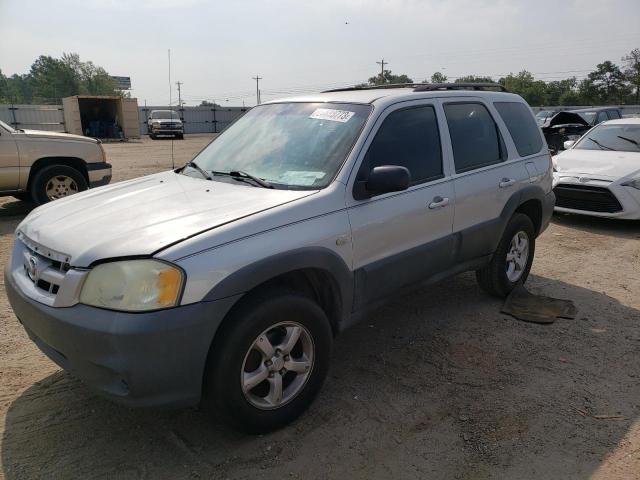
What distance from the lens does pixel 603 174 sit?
7.30 meters

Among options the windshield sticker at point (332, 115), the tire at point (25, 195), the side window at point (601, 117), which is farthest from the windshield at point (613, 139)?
the tire at point (25, 195)

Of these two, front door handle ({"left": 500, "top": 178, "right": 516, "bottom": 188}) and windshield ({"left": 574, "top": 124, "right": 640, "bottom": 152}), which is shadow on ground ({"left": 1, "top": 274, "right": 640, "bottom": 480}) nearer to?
front door handle ({"left": 500, "top": 178, "right": 516, "bottom": 188})

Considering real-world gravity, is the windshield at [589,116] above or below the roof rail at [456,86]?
below

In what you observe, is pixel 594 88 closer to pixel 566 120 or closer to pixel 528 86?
pixel 528 86

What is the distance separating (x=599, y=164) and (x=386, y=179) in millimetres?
6270

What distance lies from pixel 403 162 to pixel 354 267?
88cm

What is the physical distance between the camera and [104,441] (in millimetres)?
2629

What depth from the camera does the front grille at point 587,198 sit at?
7.12 m

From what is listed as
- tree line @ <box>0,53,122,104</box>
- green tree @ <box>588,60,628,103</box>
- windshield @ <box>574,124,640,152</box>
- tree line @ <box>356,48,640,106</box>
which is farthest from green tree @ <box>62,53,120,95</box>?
windshield @ <box>574,124,640,152</box>

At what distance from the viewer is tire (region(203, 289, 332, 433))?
2.37 metres

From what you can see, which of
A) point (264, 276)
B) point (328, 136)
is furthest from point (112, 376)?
point (328, 136)

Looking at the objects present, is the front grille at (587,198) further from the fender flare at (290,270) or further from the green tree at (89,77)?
the green tree at (89,77)

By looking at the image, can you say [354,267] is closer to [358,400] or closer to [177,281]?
[358,400]

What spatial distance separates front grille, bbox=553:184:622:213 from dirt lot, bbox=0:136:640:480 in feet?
11.1
